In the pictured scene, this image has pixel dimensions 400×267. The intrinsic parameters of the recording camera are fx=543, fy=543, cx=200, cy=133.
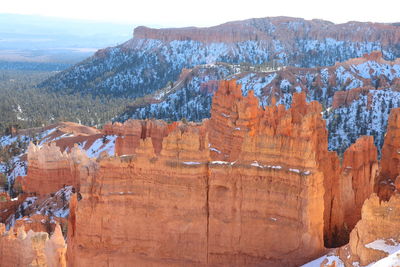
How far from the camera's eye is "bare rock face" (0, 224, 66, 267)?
776 inches

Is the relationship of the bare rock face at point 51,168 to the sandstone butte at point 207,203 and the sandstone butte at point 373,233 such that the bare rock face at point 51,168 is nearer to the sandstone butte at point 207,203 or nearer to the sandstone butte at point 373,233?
the sandstone butte at point 207,203

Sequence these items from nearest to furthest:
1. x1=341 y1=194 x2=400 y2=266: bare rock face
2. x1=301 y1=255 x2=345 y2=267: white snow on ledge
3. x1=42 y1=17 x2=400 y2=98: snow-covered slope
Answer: x1=341 y1=194 x2=400 y2=266: bare rock face, x1=301 y1=255 x2=345 y2=267: white snow on ledge, x1=42 y1=17 x2=400 y2=98: snow-covered slope

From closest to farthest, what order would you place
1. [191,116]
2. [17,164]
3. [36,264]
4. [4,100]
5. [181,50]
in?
[36,264] < [17,164] < [191,116] < [4,100] < [181,50]

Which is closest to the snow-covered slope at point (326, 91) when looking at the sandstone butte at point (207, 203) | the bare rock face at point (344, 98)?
the bare rock face at point (344, 98)

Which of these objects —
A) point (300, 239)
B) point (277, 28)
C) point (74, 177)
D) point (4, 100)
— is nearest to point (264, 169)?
point (300, 239)

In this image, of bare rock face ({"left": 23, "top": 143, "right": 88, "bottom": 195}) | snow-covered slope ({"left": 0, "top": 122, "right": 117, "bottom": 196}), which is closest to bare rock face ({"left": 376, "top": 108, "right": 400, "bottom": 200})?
bare rock face ({"left": 23, "top": 143, "right": 88, "bottom": 195})

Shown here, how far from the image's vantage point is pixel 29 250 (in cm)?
1984

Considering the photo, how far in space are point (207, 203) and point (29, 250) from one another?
6.87 metres

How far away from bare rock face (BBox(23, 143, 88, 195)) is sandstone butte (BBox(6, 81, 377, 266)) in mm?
17265

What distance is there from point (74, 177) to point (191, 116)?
58628mm

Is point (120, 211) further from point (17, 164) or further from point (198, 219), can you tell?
point (17, 164)

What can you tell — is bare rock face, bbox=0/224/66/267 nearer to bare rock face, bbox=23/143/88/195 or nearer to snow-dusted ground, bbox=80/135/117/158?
bare rock face, bbox=23/143/88/195

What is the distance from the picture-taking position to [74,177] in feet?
123

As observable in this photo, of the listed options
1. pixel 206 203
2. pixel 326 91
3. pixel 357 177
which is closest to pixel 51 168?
pixel 206 203
